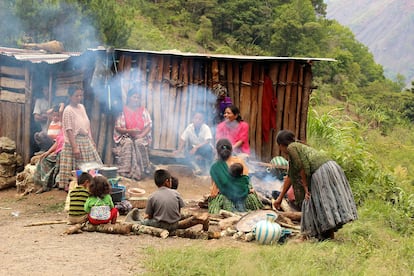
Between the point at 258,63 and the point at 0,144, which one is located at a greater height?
the point at 258,63

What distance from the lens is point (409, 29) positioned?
91000 millimetres

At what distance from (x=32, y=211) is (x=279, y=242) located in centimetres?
400

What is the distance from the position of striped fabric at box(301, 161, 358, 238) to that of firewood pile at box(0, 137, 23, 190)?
5886 millimetres

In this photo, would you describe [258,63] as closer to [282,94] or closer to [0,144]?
[282,94]

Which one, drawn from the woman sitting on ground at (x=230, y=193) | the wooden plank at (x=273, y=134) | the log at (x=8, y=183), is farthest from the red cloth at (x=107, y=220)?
the wooden plank at (x=273, y=134)

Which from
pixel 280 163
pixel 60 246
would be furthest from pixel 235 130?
pixel 60 246

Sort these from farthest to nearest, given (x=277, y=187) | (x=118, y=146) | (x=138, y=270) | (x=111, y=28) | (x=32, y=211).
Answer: (x=111, y=28) → (x=118, y=146) → (x=277, y=187) → (x=32, y=211) → (x=138, y=270)

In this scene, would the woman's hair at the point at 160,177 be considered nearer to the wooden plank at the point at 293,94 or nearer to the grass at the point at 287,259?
the grass at the point at 287,259

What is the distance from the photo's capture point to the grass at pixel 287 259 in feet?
16.4

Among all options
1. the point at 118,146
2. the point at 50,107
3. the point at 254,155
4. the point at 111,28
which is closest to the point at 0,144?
the point at 50,107

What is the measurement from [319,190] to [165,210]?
1.84 metres

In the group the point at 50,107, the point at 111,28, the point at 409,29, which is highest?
the point at 409,29

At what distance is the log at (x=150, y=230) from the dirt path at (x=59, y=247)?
0.08 meters

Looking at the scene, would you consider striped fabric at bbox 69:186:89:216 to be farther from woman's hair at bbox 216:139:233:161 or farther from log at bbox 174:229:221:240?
woman's hair at bbox 216:139:233:161
